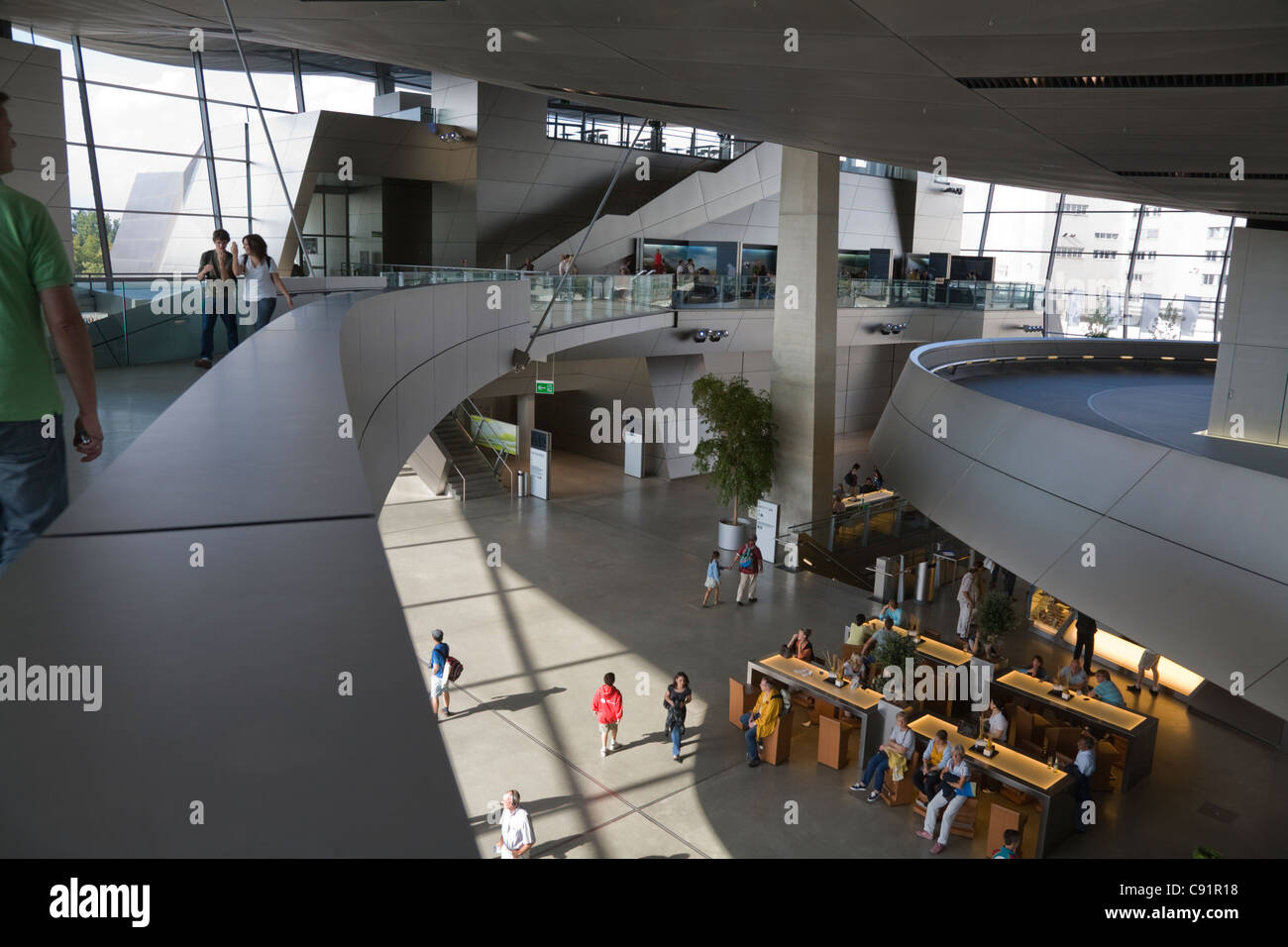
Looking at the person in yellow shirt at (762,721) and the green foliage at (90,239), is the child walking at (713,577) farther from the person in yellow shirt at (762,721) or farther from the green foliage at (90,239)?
the green foliage at (90,239)

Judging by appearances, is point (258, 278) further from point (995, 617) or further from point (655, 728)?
point (995, 617)

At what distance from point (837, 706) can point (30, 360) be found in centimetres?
1278

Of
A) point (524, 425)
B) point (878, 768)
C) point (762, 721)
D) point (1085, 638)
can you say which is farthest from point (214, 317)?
point (524, 425)

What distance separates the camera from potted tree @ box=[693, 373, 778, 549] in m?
24.5

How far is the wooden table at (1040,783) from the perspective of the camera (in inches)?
455

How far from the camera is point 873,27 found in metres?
6.17

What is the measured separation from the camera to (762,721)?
43.7 feet

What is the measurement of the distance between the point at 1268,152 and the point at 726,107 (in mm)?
6212

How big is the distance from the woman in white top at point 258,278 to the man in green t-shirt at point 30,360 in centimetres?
736

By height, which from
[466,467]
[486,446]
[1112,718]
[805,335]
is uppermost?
[805,335]

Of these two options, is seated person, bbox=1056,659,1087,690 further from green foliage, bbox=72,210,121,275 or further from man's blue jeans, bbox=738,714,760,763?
green foliage, bbox=72,210,121,275

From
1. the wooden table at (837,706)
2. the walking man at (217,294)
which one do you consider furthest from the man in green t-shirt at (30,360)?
the wooden table at (837,706)
